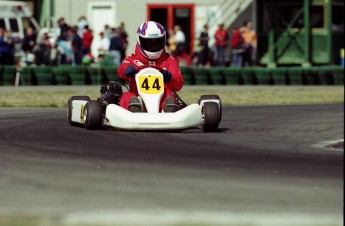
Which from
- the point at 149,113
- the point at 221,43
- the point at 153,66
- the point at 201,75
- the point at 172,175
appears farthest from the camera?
the point at 221,43

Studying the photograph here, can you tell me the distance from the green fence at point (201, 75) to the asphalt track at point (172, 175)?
475 inches

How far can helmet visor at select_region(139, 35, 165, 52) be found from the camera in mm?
14195

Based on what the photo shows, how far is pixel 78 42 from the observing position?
32000 mm

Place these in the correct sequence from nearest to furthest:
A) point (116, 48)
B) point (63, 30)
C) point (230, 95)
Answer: point (230, 95), point (116, 48), point (63, 30)

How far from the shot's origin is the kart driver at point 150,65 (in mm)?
13883

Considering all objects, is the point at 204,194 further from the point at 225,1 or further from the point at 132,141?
the point at 225,1

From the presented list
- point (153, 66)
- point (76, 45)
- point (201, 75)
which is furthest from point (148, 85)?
point (76, 45)

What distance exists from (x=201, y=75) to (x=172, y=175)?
19262mm

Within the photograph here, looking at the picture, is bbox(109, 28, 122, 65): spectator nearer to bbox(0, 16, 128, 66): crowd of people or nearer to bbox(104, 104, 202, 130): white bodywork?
bbox(0, 16, 128, 66): crowd of people

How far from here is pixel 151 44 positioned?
14195 millimetres

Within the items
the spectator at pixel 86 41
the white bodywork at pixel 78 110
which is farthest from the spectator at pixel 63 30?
the white bodywork at pixel 78 110

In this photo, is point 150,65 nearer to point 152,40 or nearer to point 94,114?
point 152,40

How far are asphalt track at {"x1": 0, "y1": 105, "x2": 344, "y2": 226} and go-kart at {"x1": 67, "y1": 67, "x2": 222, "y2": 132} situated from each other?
0.13 metres

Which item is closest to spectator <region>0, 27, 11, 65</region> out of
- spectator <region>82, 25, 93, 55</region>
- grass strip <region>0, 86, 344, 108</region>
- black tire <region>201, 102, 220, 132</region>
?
spectator <region>82, 25, 93, 55</region>
